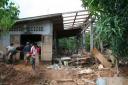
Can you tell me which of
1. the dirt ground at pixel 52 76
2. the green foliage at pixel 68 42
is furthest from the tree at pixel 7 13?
the green foliage at pixel 68 42

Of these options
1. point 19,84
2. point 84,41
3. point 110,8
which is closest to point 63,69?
point 19,84

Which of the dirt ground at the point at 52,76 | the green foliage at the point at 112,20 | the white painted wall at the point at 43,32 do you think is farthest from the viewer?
the white painted wall at the point at 43,32

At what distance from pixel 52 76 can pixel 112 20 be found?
17.5 ft

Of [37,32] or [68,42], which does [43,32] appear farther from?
[68,42]

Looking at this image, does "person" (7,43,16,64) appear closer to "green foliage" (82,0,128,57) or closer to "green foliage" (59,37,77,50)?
"green foliage" (82,0,128,57)

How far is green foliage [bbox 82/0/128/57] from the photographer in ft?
45.3

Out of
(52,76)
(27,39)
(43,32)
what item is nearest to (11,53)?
(43,32)

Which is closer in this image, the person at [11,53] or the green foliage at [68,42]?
the person at [11,53]

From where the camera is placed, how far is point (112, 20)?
14.0 metres

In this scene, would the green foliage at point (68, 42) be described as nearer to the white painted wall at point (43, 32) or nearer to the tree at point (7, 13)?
the white painted wall at point (43, 32)

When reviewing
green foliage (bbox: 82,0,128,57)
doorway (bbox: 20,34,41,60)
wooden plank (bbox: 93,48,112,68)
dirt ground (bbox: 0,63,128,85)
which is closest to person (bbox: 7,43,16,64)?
doorway (bbox: 20,34,41,60)

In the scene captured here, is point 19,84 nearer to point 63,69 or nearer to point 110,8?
point 63,69

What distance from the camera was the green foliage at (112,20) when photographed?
13812 mm

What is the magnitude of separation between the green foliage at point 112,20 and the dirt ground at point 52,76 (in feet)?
7.47
